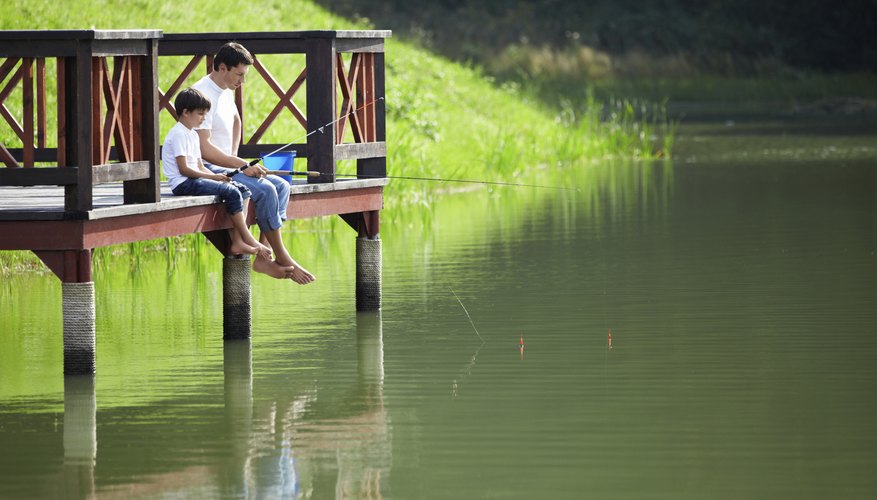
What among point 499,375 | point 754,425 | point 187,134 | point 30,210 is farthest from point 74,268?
point 754,425

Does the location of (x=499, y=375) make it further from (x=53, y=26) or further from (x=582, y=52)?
(x=582, y=52)

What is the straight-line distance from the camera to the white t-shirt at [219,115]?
39.0 feet

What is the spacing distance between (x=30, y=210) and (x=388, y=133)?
13.3 m

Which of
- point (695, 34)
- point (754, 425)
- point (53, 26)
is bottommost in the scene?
point (754, 425)

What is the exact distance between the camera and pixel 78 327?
34.9 feet

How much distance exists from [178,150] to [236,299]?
1.25m

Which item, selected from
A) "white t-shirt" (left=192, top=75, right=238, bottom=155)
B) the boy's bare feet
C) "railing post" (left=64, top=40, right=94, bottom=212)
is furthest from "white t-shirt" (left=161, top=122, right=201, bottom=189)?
"railing post" (left=64, top=40, right=94, bottom=212)

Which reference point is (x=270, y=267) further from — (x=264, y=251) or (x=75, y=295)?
(x=75, y=295)

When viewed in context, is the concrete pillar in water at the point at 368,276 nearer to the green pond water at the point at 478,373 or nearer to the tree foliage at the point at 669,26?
the green pond water at the point at 478,373

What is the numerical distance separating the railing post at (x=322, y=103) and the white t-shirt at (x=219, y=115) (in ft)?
2.87

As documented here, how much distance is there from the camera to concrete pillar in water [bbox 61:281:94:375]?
10.5 metres

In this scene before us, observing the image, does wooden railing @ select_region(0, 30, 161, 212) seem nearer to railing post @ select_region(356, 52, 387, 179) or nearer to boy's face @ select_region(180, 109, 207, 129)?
boy's face @ select_region(180, 109, 207, 129)

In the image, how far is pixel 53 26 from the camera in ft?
72.4

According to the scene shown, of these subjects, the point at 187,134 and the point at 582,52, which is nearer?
the point at 187,134
